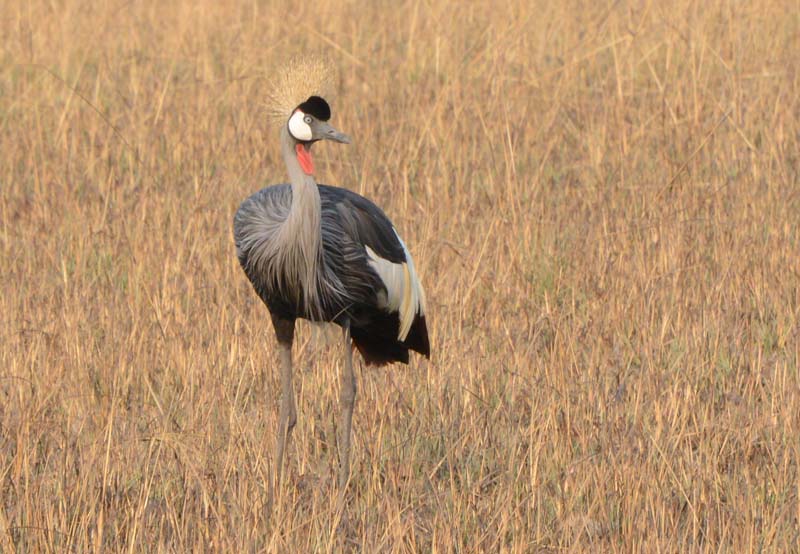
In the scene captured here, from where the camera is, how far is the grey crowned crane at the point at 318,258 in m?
4.07

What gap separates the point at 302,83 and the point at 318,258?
0.54m

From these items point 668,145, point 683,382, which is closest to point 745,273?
point 683,382

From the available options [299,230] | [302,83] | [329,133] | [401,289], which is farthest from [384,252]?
[302,83]

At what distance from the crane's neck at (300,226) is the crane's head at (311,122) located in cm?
4

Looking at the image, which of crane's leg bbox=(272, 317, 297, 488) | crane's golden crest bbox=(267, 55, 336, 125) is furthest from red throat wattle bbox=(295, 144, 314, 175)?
crane's leg bbox=(272, 317, 297, 488)

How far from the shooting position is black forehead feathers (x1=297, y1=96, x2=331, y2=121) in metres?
4.05

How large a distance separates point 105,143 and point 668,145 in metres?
2.91

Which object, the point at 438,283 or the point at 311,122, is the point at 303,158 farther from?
the point at 438,283

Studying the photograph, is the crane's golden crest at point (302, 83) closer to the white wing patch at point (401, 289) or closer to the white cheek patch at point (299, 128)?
the white cheek patch at point (299, 128)

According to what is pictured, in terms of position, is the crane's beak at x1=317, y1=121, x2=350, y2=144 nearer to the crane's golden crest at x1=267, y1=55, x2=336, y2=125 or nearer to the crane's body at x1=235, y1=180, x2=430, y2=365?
the crane's golden crest at x1=267, y1=55, x2=336, y2=125

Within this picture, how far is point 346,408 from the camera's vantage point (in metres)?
4.16

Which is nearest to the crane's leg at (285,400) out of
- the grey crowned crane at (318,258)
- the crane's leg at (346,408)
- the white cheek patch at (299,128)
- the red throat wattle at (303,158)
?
the grey crowned crane at (318,258)

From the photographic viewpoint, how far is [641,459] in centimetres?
397

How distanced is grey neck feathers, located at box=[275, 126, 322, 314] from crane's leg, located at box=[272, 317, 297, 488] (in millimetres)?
227
